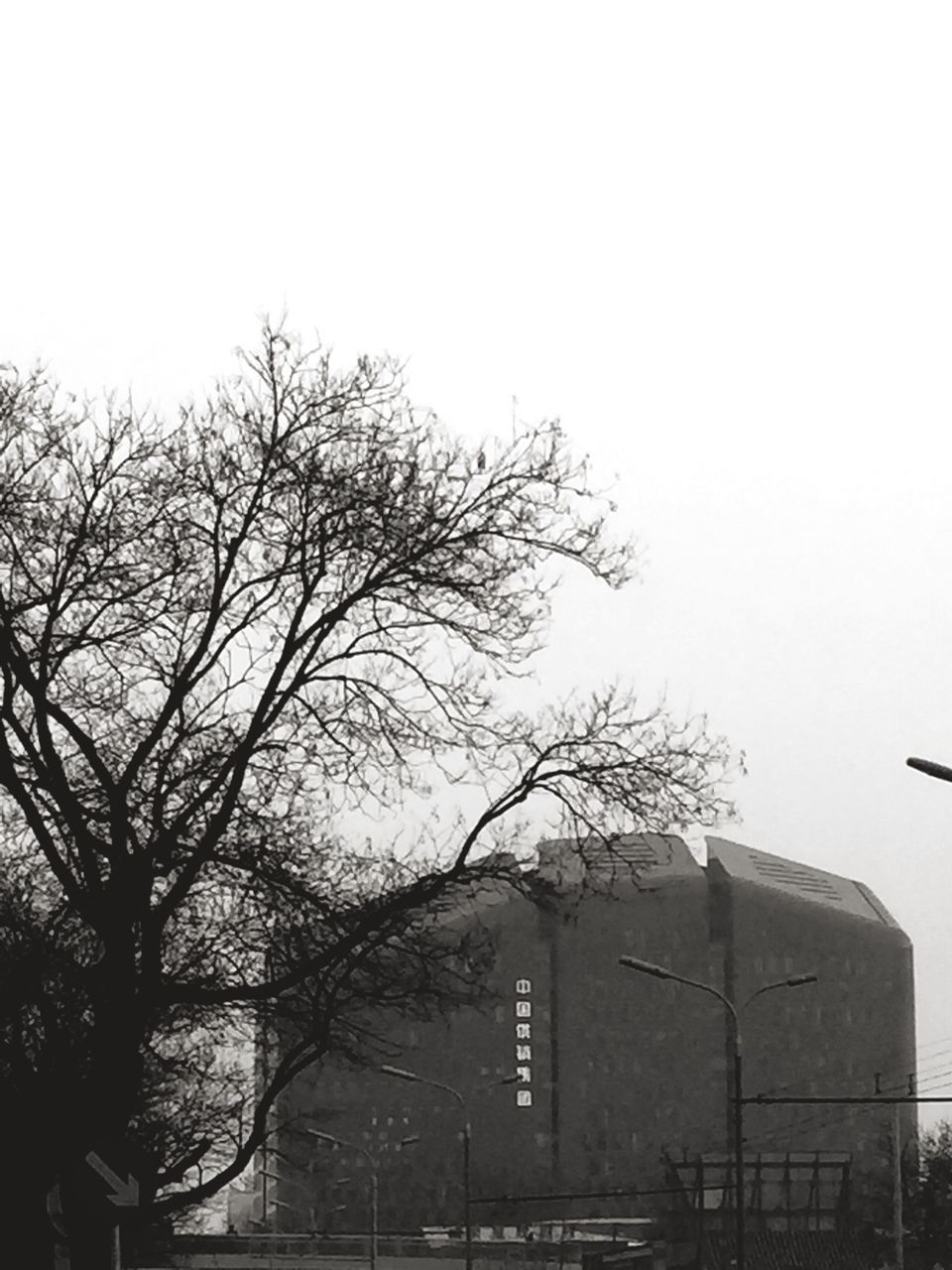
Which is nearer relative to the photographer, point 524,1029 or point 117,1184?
point 117,1184

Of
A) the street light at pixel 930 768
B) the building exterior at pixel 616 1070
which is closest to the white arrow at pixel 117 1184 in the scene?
the street light at pixel 930 768

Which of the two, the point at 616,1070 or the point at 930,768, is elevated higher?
the point at 930,768

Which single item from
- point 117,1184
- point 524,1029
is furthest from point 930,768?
point 524,1029

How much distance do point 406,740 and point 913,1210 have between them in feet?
303

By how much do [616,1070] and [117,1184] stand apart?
181m

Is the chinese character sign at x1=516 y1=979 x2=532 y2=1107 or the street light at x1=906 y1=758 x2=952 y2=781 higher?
the street light at x1=906 y1=758 x2=952 y2=781

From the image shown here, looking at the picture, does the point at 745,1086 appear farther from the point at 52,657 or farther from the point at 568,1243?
the point at 52,657

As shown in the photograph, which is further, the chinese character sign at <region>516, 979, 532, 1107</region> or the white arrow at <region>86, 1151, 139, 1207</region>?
the chinese character sign at <region>516, 979, 532, 1107</region>

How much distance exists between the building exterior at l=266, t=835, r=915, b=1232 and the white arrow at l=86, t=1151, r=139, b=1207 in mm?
159236

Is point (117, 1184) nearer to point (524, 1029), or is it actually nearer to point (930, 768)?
point (930, 768)

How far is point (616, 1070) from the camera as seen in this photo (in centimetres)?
19075

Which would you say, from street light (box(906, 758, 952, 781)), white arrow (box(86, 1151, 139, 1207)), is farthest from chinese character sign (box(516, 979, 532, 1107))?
white arrow (box(86, 1151, 139, 1207))

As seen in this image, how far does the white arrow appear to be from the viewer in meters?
14.2

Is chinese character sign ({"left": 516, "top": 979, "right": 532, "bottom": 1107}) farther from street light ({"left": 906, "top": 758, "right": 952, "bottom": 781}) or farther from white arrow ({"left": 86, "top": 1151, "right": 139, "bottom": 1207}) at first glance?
white arrow ({"left": 86, "top": 1151, "right": 139, "bottom": 1207})
